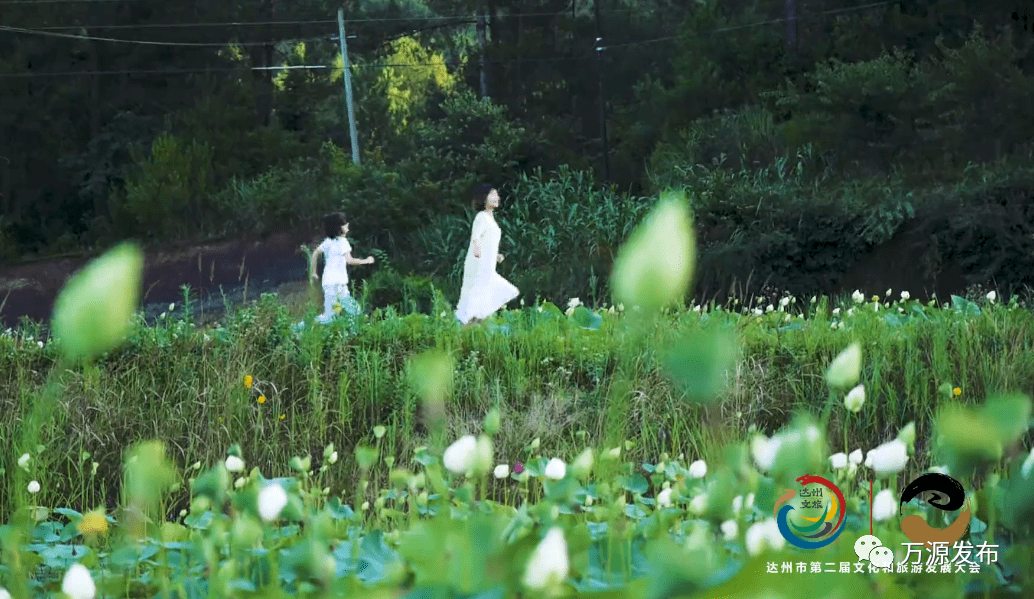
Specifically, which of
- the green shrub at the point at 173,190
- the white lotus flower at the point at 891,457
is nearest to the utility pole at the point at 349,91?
the green shrub at the point at 173,190

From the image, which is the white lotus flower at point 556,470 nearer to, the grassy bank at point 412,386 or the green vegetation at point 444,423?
the green vegetation at point 444,423

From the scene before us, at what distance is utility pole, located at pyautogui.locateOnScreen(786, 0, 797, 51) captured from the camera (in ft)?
55.1

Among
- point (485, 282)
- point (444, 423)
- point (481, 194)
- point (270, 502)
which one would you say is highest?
point (481, 194)

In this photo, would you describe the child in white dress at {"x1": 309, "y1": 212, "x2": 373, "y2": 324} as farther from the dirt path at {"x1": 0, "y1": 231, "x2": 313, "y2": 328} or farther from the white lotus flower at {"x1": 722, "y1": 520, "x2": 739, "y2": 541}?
the dirt path at {"x1": 0, "y1": 231, "x2": 313, "y2": 328}

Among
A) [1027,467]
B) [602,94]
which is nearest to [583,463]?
[1027,467]

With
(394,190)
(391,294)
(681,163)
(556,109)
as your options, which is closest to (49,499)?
(391,294)

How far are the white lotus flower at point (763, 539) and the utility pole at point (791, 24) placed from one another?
53.4 feet

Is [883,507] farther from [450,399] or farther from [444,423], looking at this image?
[450,399]

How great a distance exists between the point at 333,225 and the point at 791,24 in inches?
414

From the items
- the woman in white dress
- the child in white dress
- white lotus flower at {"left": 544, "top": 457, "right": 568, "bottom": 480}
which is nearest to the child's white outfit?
the child in white dress

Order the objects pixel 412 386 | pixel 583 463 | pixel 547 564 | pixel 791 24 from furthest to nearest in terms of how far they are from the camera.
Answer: pixel 791 24 → pixel 412 386 → pixel 583 463 → pixel 547 564

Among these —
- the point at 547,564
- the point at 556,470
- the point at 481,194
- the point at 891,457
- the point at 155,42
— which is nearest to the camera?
the point at 547,564

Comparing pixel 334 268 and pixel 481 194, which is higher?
pixel 481 194

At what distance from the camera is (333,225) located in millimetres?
8508
